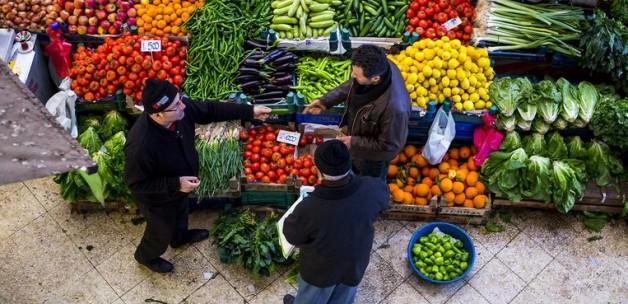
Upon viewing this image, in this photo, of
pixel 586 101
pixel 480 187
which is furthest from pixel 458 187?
pixel 586 101

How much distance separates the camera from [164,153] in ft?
13.6

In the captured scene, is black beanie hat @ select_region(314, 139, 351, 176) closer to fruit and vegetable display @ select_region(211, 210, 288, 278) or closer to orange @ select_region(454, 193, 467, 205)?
fruit and vegetable display @ select_region(211, 210, 288, 278)

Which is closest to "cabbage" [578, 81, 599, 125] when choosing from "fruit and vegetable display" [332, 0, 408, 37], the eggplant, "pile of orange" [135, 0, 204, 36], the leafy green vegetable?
"fruit and vegetable display" [332, 0, 408, 37]

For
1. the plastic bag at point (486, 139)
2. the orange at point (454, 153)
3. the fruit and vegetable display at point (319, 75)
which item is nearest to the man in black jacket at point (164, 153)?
the fruit and vegetable display at point (319, 75)

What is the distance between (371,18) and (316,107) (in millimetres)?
1426

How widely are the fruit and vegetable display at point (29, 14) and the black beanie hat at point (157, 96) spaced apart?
111 inches

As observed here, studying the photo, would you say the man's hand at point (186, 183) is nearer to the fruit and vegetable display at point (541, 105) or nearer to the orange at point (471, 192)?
the orange at point (471, 192)

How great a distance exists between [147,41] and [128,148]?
1.84m

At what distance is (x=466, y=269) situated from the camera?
5109 mm

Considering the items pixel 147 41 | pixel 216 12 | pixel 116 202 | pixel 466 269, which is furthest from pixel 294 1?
pixel 466 269

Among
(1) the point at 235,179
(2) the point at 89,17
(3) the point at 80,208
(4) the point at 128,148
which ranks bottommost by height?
(3) the point at 80,208

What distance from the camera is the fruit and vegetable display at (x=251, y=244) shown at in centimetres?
510

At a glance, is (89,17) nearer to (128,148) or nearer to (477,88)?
(128,148)

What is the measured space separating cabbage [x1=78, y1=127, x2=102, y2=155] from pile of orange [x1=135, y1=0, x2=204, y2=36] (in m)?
1.18
